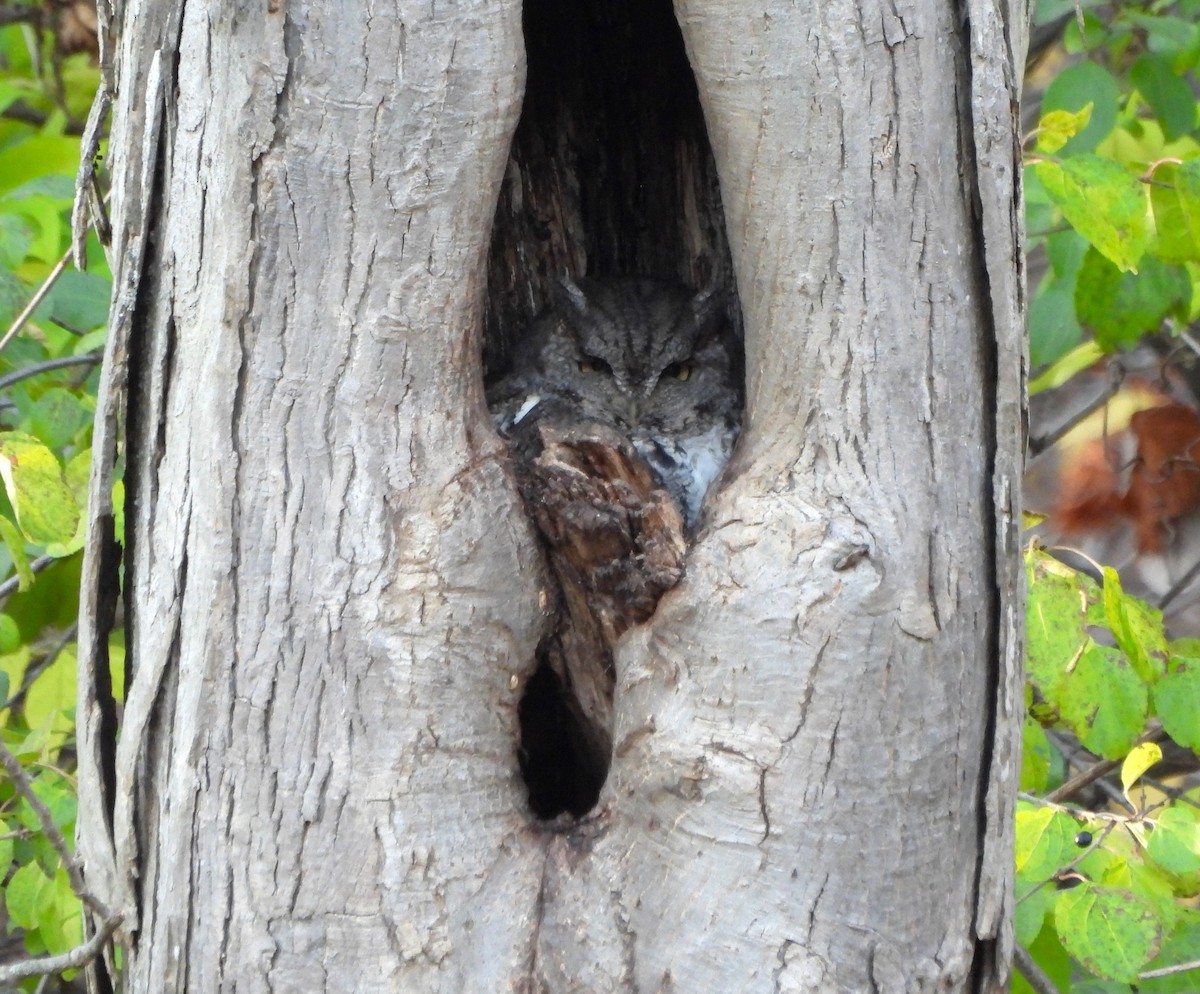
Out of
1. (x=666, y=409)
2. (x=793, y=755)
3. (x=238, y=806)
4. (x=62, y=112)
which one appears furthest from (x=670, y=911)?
(x=62, y=112)

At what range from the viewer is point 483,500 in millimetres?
1498

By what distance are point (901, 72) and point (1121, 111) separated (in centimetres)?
205

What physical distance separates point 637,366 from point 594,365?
82 millimetres

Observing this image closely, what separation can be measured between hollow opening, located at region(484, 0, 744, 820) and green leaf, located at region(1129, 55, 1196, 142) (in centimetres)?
110

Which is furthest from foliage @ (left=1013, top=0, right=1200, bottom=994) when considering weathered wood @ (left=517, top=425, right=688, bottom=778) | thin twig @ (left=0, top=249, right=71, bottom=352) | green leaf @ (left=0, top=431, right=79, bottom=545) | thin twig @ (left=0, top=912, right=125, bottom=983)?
thin twig @ (left=0, top=249, right=71, bottom=352)

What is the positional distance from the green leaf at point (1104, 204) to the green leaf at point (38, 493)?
142 centimetres

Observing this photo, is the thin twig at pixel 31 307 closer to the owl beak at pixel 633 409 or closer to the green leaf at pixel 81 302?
the green leaf at pixel 81 302

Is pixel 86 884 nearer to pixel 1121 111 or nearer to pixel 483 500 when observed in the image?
pixel 483 500

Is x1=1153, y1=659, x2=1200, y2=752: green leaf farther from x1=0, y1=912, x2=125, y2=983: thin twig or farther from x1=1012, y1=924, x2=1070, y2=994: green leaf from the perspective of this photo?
x1=0, y1=912, x2=125, y2=983: thin twig

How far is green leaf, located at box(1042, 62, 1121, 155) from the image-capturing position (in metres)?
2.49

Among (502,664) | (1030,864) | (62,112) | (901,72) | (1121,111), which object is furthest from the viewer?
(62,112)

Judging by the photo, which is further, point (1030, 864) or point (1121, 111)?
point (1121, 111)

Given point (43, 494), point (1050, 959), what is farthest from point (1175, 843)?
point (43, 494)

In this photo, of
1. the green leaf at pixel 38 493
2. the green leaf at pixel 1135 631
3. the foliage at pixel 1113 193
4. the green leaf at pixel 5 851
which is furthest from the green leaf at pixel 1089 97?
the green leaf at pixel 5 851
